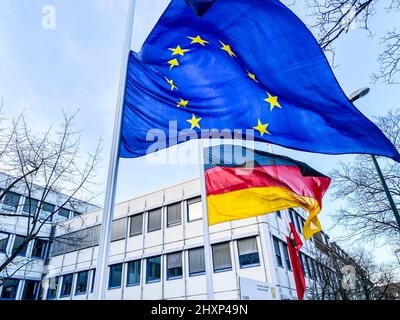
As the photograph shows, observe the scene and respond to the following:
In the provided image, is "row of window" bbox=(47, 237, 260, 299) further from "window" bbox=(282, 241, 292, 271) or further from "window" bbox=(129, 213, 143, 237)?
"window" bbox=(282, 241, 292, 271)

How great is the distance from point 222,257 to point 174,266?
4.40m

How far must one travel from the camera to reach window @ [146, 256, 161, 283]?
24.5 meters

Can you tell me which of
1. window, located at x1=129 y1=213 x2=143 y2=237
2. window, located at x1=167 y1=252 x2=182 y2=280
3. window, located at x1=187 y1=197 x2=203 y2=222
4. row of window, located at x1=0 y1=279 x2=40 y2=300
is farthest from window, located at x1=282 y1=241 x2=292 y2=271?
row of window, located at x1=0 y1=279 x2=40 y2=300

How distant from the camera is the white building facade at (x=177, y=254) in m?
20.5

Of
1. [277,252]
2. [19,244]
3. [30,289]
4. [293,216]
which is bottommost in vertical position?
[277,252]

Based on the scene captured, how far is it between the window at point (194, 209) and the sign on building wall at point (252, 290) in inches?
455

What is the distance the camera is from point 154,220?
2688cm

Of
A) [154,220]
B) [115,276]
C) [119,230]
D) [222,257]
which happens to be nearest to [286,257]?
[222,257]

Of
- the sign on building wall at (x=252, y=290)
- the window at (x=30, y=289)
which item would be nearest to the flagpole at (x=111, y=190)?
the sign on building wall at (x=252, y=290)

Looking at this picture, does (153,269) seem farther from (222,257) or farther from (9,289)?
(9,289)

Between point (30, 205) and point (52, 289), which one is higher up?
point (52, 289)
